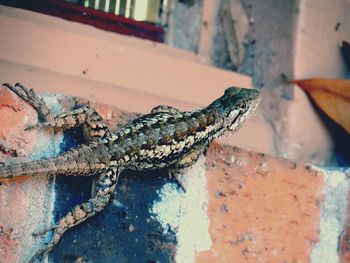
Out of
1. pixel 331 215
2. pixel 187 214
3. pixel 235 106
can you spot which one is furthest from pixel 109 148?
pixel 331 215

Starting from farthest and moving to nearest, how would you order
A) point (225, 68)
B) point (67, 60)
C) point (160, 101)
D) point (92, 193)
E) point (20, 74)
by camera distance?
point (225, 68), point (160, 101), point (67, 60), point (20, 74), point (92, 193)

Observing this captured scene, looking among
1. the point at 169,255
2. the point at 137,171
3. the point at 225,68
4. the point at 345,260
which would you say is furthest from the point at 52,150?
the point at 225,68

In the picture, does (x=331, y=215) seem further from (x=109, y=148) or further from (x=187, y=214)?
(x=109, y=148)

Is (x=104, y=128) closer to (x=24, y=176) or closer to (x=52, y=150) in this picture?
(x=52, y=150)

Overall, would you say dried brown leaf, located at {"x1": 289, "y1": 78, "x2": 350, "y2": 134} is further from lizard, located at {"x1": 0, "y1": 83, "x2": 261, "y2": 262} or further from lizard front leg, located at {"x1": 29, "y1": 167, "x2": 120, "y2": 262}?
lizard front leg, located at {"x1": 29, "y1": 167, "x2": 120, "y2": 262}

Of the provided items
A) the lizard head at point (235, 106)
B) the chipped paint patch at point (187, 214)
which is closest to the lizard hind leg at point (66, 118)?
the chipped paint patch at point (187, 214)

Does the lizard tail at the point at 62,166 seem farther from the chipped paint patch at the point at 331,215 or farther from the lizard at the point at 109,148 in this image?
the chipped paint patch at the point at 331,215

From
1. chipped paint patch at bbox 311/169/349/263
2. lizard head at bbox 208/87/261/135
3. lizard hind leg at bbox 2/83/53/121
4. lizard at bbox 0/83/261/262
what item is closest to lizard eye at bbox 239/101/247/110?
lizard head at bbox 208/87/261/135
